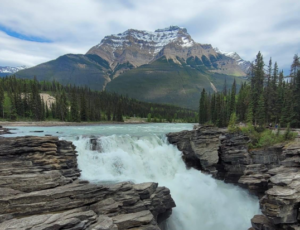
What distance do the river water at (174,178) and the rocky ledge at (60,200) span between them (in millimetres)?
3917

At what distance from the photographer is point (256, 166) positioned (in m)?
26.2

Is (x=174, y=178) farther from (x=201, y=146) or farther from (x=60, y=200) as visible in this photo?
(x=60, y=200)

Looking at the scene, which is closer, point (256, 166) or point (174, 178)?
point (256, 166)

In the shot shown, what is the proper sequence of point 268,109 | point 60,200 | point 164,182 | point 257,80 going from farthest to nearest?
1. point 257,80
2. point 268,109
3. point 164,182
4. point 60,200

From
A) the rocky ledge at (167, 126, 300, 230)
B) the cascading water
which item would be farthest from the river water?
the rocky ledge at (167, 126, 300, 230)

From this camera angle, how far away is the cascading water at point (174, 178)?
20.2 metres

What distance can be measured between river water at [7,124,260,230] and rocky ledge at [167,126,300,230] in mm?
2222

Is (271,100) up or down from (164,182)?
up

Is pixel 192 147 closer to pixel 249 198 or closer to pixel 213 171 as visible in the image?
pixel 213 171

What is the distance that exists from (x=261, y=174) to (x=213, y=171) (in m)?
8.11

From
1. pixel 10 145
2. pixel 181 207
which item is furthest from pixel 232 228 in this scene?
pixel 10 145

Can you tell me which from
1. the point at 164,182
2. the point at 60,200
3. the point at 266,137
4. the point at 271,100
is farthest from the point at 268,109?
the point at 60,200

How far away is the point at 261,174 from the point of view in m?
23.8

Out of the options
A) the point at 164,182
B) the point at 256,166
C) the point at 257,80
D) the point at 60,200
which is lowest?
the point at 164,182
